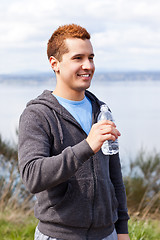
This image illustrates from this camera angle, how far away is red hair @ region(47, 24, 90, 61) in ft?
6.93

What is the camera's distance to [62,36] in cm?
215

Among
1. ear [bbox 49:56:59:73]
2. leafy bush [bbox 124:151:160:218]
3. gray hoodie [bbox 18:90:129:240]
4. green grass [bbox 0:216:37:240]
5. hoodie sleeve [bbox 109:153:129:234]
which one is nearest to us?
gray hoodie [bbox 18:90:129:240]

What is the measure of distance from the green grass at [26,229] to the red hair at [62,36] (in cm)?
267

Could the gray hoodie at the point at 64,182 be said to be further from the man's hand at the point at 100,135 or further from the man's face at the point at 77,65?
the man's hand at the point at 100,135

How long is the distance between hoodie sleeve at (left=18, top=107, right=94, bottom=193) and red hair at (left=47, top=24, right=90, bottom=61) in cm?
37

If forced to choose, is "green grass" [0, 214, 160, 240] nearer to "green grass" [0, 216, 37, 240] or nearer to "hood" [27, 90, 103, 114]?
"green grass" [0, 216, 37, 240]

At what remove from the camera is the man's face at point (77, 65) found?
80.6 inches

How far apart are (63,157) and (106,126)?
238mm

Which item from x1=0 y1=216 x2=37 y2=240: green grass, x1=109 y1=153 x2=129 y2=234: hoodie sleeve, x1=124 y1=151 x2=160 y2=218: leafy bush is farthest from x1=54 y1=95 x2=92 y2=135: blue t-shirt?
x1=124 y1=151 x2=160 y2=218: leafy bush

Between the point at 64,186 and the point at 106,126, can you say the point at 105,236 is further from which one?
the point at 106,126

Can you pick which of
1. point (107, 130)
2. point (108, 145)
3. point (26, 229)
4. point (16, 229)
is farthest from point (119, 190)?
point (16, 229)

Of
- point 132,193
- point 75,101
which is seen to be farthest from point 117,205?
point 132,193

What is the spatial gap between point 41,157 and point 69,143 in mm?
270

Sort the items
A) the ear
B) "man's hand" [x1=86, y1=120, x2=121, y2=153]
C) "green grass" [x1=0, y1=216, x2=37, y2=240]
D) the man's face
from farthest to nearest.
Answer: "green grass" [x1=0, y1=216, x2=37, y2=240]
the ear
the man's face
"man's hand" [x1=86, y1=120, x2=121, y2=153]
